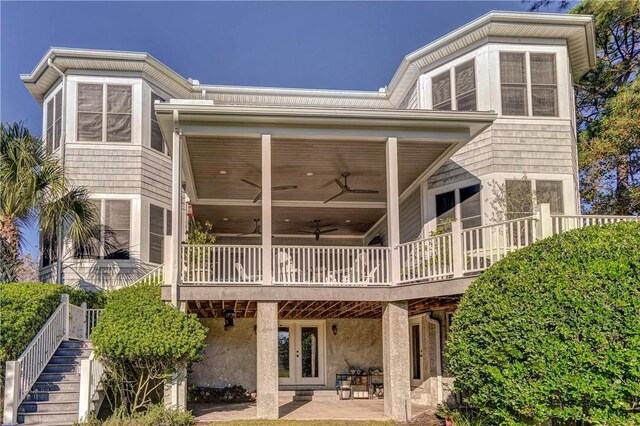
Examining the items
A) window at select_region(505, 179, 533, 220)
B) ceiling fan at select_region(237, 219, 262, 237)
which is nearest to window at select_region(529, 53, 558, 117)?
window at select_region(505, 179, 533, 220)

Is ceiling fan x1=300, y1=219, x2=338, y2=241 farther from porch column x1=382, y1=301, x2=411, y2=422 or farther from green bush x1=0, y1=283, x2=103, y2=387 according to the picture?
green bush x1=0, y1=283, x2=103, y2=387

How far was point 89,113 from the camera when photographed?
1538cm

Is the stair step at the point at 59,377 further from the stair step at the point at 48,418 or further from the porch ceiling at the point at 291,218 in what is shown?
the porch ceiling at the point at 291,218

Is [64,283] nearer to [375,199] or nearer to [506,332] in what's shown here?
[375,199]

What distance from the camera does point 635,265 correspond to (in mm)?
→ 6910

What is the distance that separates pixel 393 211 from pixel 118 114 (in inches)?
329

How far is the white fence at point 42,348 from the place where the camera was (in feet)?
31.7

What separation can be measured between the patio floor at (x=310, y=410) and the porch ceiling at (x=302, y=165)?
211 inches

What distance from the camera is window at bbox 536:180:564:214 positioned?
13555 mm

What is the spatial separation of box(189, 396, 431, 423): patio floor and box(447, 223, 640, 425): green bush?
3.58 metres

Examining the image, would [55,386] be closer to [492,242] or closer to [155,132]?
[155,132]

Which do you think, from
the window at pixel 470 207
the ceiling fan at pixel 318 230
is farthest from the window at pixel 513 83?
the ceiling fan at pixel 318 230

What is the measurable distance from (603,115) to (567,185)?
24.7 feet

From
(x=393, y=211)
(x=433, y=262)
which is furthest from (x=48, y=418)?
(x=433, y=262)
